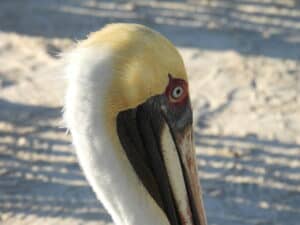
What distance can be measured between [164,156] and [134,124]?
24 cm

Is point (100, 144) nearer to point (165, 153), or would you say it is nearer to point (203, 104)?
point (165, 153)

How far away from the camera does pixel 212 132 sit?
6535 mm

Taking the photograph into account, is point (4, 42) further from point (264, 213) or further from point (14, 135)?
point (264, 213)

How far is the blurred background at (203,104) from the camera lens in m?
5.98

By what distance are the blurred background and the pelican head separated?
135 cm

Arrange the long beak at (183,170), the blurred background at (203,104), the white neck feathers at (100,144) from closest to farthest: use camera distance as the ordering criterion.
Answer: the white neck feathers at (100,144) → the long beak at (183,170) → the blurred background at (203,104)

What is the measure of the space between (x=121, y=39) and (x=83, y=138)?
0.50 m

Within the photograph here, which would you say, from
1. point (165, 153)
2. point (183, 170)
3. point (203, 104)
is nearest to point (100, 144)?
point (165, 153)

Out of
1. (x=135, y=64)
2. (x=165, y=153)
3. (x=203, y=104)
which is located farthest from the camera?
(x=203, y=104)

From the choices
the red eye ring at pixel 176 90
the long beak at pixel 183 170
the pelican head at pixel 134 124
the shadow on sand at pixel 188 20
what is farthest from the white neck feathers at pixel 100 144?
the shadow on sand at pixel 188 20

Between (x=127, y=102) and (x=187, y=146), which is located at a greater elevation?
(x=127, y=102)

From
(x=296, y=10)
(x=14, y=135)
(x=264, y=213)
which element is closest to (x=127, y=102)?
(x=264, y=213)

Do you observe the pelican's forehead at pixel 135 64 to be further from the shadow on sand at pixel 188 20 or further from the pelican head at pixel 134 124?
the shadow on sand at pixel 188 20

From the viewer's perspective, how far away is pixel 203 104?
22.4ft
